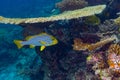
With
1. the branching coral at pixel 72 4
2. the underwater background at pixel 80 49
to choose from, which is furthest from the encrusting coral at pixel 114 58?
the branching coral at pixel 72 4

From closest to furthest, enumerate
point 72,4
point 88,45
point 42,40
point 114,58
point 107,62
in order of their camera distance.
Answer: point 42,40 < point 114,58 < point 107,62 < point 88,45 < point 72,4

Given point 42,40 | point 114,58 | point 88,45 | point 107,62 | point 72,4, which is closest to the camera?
point 42,40

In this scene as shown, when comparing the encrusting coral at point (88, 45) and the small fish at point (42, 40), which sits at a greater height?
the small fish at point (42, 40)

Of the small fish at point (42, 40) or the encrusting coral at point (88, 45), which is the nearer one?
the small fish at point (42, 40)

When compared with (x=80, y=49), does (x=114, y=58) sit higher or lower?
higher

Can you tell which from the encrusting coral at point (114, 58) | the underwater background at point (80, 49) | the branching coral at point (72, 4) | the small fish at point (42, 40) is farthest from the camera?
the branching coral at point (72, 4)

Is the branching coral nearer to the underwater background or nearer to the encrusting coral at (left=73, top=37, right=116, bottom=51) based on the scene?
the underwater background

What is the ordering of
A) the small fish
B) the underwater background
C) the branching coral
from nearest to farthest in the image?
the small fish → the underwater background → the branching coral

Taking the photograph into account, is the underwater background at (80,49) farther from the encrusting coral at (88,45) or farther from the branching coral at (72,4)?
the branching coral at (72,4)

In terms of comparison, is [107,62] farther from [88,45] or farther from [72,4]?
[72,4]

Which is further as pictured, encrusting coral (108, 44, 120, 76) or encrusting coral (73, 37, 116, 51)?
encrusting coral (73, 37, 116, 51)

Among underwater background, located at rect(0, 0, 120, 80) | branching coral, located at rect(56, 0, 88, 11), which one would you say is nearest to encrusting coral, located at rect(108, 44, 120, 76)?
underwater background, located at rect(0, 0, 120, 80)

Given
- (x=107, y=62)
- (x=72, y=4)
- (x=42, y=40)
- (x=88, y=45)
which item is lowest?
(x=72, y=4)

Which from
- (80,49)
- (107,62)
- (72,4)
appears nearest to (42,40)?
(80,49)
